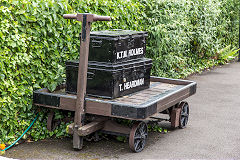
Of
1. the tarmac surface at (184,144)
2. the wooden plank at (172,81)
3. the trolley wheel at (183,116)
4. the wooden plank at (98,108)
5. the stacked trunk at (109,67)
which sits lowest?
the tarmac surface at (184,144)

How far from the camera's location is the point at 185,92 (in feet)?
21.7

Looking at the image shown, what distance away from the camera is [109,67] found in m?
5.60

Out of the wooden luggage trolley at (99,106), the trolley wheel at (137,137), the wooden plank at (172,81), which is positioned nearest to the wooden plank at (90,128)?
the wooden luggage trolley at (99,106)

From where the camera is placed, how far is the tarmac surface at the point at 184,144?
5.46 m

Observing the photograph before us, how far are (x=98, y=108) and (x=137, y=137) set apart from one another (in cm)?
65

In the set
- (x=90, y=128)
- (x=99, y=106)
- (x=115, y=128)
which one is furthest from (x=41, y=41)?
(x=115, y=128)

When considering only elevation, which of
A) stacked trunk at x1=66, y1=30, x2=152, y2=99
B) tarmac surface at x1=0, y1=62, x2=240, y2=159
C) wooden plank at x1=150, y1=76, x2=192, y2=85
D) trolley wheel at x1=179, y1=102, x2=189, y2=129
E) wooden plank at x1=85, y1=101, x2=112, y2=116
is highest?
stacked trunk at x1=66, y1=30, x2=152, y2=99

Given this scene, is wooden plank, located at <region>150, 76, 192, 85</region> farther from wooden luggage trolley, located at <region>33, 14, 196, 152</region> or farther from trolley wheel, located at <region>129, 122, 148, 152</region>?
trolley wheel, located at <region>129, 122, 148, 152</region>

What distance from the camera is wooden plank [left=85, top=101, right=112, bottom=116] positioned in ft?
17.5

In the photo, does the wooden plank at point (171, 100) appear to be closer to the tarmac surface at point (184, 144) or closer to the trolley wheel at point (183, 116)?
the trolley wheel at point (183, 116)

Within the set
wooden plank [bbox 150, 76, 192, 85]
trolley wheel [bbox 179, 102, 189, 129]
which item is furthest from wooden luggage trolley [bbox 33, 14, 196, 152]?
wooden plank [bbox 150, 76, 192, 85]

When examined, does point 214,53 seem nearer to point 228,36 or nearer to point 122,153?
point 228,36

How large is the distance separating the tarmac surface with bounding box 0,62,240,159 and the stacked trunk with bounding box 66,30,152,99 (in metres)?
0.73

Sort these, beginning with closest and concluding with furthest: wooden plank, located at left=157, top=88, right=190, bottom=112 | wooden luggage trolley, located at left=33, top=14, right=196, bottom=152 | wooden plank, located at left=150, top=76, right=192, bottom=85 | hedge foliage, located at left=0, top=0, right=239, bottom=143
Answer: wooden luggage trolley, located at left=33, top=14, right=196, bottom=152, hedge foliage, located at left=0, top=0, right=239, bottom=143, wooden plank, located at left=157, top=88, right=190, bottom=112, wooden plank, located at left=150, top=76, right=192, bottom=85
